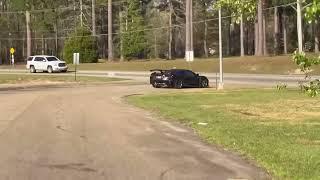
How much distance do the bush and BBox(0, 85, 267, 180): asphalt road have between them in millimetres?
69045

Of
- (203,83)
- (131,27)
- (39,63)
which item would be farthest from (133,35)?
(203,83)

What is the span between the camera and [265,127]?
16.1 meters

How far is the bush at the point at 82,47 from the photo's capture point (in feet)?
292

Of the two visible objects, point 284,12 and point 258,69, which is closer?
point 258,69

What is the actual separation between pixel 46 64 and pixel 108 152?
2322 inches

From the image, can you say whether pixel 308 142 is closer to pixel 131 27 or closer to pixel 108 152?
pixel 108 152

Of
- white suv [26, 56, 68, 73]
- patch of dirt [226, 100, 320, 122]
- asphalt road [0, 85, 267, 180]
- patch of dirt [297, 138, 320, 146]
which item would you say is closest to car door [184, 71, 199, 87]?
patch of dirt [226, 100, 320, 122]

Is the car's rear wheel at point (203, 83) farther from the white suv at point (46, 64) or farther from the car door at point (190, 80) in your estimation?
the white suv at point (46, 64)

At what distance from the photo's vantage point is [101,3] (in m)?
115

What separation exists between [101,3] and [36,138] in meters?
102

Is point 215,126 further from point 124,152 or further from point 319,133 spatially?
point 124,152

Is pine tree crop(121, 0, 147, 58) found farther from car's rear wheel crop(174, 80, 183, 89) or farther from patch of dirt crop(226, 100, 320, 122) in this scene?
patch of dirt crop(226, 100, 320, 122)

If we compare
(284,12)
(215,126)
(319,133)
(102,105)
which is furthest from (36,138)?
(284,12)

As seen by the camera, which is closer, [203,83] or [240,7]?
[240,7]
